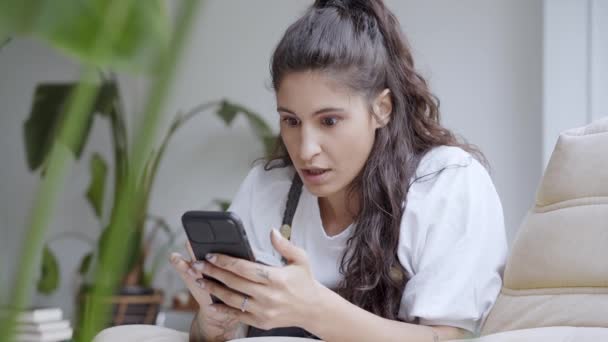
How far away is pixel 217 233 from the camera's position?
120 cm

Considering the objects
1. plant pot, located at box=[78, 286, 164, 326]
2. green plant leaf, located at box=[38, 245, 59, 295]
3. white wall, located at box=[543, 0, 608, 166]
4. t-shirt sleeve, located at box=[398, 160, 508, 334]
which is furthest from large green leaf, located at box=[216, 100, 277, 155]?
t-shirt sleeve, located at box=[398, 160, 508, 334]

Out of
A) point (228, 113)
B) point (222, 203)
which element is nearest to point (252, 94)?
point (228, 113)

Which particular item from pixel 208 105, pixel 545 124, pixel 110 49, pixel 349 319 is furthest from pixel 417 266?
pixel 208 105

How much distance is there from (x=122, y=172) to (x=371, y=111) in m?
2.13

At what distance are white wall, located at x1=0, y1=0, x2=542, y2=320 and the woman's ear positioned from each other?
2.25 ft

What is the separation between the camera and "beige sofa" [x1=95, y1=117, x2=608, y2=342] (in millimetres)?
1287

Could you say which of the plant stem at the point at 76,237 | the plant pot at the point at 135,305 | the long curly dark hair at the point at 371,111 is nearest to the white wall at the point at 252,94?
the plant stem at the point at 76,237

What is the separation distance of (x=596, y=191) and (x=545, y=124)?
1.54 m

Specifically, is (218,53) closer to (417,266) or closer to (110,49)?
(417,266)

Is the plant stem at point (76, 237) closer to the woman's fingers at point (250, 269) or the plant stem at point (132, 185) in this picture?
the woman's fingers at point (250, 269)

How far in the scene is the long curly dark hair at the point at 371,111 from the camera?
58.5 inches

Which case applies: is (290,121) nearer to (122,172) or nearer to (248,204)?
(248,204)

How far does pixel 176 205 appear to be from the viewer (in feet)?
12.1

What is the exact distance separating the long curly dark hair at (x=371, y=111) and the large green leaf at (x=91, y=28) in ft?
4.12
